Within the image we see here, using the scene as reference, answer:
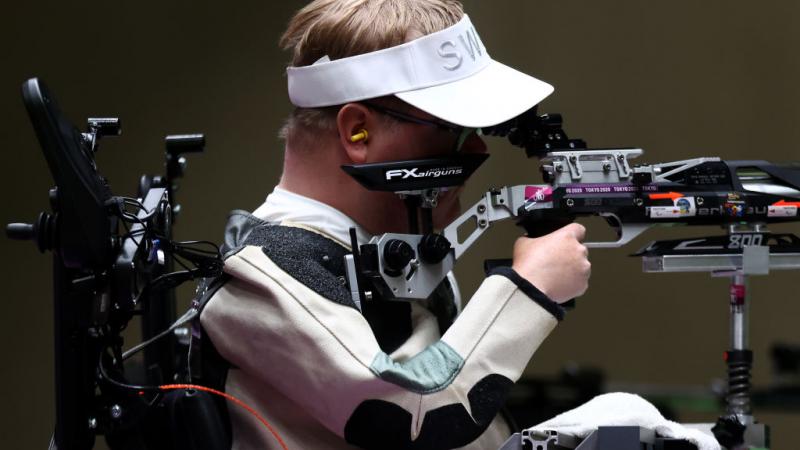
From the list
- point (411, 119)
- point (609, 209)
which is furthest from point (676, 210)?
point (411, 119)

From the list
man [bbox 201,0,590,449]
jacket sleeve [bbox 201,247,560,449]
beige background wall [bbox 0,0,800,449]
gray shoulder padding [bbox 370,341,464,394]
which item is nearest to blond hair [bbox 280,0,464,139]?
man [bbox 201,0,590,449]

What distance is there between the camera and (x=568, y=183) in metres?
1.52

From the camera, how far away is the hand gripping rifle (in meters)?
1.37

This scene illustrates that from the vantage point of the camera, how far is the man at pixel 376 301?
48.5 inches

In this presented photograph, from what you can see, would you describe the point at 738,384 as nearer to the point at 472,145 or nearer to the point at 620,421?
the point at 620,421

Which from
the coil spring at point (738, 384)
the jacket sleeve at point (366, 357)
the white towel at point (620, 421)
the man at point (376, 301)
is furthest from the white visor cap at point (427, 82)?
the coil spring at point (738, 384)

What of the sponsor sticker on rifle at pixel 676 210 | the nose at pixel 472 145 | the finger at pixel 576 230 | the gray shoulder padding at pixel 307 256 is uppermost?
the nose at pixel 472 145

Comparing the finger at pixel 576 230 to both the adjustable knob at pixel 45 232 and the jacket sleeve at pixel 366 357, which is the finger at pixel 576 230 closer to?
the jacket sleeve at pixel 366 357

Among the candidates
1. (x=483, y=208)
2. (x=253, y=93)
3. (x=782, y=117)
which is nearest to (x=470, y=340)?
(x=483, y=208)

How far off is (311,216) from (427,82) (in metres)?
0.23

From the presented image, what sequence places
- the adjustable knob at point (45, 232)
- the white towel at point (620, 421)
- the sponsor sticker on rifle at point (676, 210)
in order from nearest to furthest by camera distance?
1. the adjustable knob at point (45, 232)
2. the white towel at point (620, 421)
3. the sponsor sticker on rifle at point (676, 210)

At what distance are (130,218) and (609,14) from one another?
2.23 metres

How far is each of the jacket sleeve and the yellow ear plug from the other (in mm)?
206

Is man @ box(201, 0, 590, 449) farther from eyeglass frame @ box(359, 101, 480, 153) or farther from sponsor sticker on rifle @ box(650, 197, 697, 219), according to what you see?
sponsor sticker on rifle @ box(650, 197, 697, 219)
